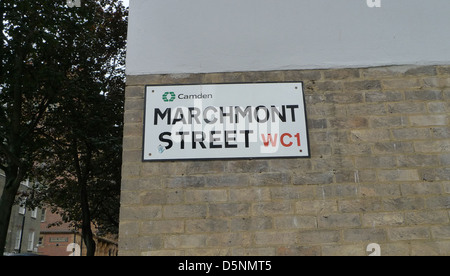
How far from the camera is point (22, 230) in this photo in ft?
100

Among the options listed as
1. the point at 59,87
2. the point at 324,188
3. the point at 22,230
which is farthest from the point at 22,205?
the point at 324,188

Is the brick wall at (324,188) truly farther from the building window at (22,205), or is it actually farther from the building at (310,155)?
the building window at (22,205)

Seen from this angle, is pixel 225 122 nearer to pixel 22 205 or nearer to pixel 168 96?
pixel 168 96

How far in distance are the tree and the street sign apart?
864cm

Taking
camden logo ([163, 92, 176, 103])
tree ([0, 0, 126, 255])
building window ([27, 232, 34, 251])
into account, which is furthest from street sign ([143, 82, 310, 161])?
building window ([27, 232, 34, 251])

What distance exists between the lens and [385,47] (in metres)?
4.58

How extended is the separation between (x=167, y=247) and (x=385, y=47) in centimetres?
326

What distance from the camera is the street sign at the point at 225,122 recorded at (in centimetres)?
419

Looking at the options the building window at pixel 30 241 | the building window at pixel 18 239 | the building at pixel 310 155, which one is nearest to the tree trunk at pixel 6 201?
the building at pixel 310 155

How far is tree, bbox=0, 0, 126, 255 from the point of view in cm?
1177

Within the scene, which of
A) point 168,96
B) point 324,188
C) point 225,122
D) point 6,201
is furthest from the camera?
point 6,201

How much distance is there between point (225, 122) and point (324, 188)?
4.05ft

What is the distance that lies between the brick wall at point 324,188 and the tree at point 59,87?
891 cm

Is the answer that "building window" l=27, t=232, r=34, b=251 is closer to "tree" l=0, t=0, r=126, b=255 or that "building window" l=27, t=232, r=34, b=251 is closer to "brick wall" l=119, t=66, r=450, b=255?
"tree" l=0, t=0, r=126, b=255
